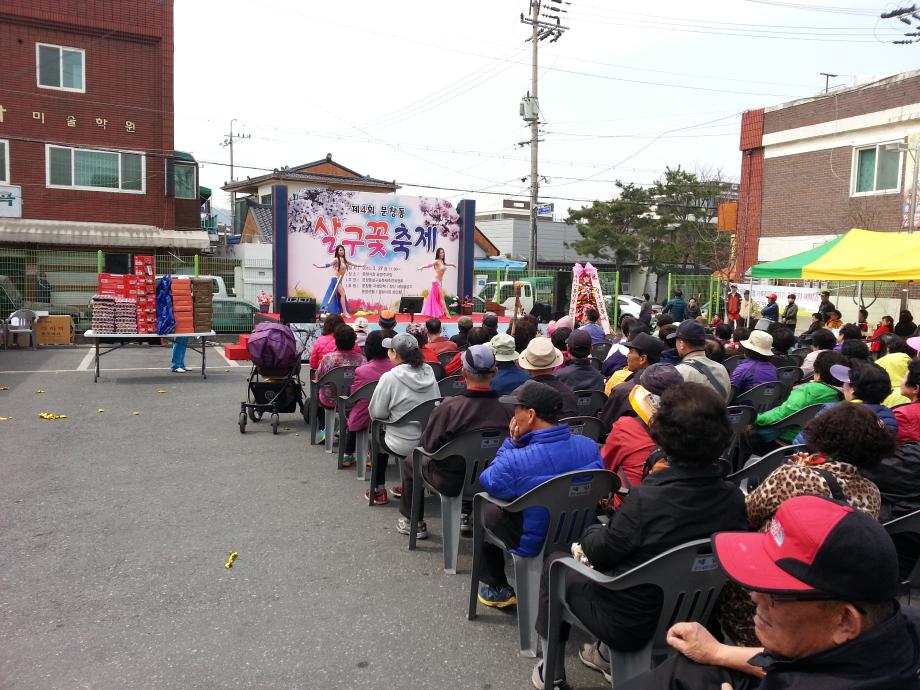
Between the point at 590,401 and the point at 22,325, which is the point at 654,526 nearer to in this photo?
the point at 590,401

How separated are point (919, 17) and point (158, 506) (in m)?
24.4

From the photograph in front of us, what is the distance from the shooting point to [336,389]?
6.98 meters

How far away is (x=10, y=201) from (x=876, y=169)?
84.0ft

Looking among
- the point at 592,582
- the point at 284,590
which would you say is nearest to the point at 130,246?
the point at 284,590

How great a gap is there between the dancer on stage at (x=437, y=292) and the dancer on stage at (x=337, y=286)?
6.13 ft

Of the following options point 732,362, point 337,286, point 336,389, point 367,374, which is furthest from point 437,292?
point 367,374

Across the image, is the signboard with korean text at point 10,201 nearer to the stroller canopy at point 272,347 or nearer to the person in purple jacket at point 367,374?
the stroller canopy at point 272,347

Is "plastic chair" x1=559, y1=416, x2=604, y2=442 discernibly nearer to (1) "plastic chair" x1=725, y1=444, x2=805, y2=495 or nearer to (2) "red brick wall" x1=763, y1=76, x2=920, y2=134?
(1) "plastic chair" x1=725, y1=444, x2=805, y2=495

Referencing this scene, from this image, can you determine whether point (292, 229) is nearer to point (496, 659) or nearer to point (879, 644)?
point (496, 659)

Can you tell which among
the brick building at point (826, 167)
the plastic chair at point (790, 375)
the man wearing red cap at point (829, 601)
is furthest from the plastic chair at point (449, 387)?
A: the brick building at point (826, 167)

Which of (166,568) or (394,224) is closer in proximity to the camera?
(166,568)

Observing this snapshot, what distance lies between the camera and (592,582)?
2.69m

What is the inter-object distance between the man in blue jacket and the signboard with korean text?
72.2ft

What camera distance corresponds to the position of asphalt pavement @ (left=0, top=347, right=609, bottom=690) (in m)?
3.29
